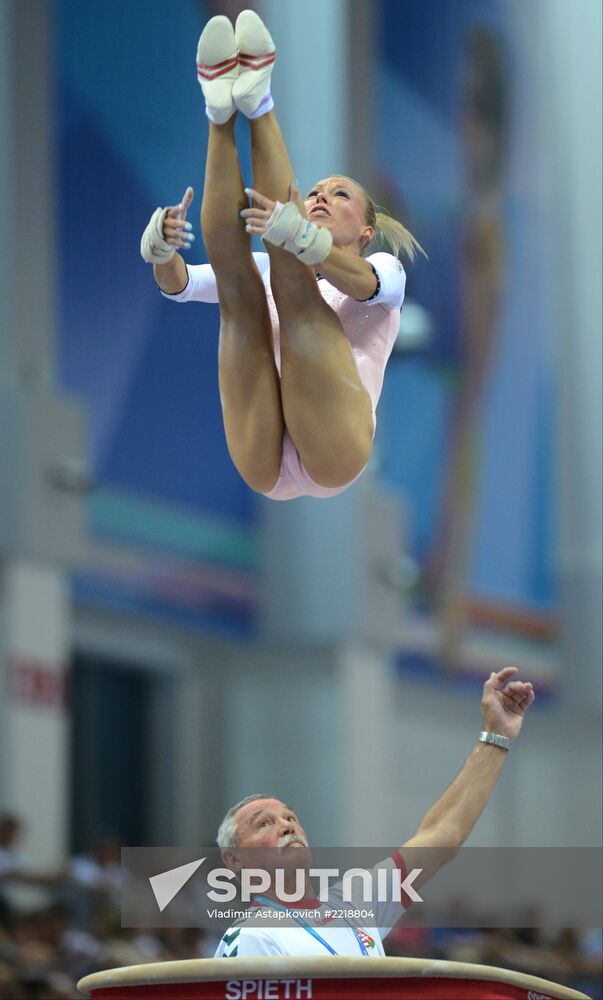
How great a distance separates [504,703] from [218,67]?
7.24 ft

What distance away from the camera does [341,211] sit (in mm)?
5844

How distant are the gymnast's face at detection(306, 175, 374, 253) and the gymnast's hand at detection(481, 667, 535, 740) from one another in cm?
167

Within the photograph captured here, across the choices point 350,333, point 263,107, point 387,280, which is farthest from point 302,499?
point 263,107

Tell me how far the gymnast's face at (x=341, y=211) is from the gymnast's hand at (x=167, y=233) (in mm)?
482

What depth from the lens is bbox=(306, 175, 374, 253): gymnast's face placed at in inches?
229

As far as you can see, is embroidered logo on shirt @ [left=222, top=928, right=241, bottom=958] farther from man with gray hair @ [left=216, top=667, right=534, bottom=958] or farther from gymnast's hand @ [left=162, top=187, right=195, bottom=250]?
gymnast's hand @ [left=162, top=187, right=195, bottom=250]

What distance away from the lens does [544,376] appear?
64.3 ft

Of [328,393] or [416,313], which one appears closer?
[328,393]

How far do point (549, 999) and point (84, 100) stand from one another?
1209 cm

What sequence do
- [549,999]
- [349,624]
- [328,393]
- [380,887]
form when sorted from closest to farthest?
[549,999] < [380,887] < [328,393] < [349,624]

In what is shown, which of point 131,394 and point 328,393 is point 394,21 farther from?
point 328,393

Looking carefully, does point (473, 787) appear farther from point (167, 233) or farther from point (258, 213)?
point (167, 233)

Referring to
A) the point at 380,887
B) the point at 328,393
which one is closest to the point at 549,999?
the point at 380,887

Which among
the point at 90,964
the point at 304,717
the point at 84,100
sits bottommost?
the point at 90,964
